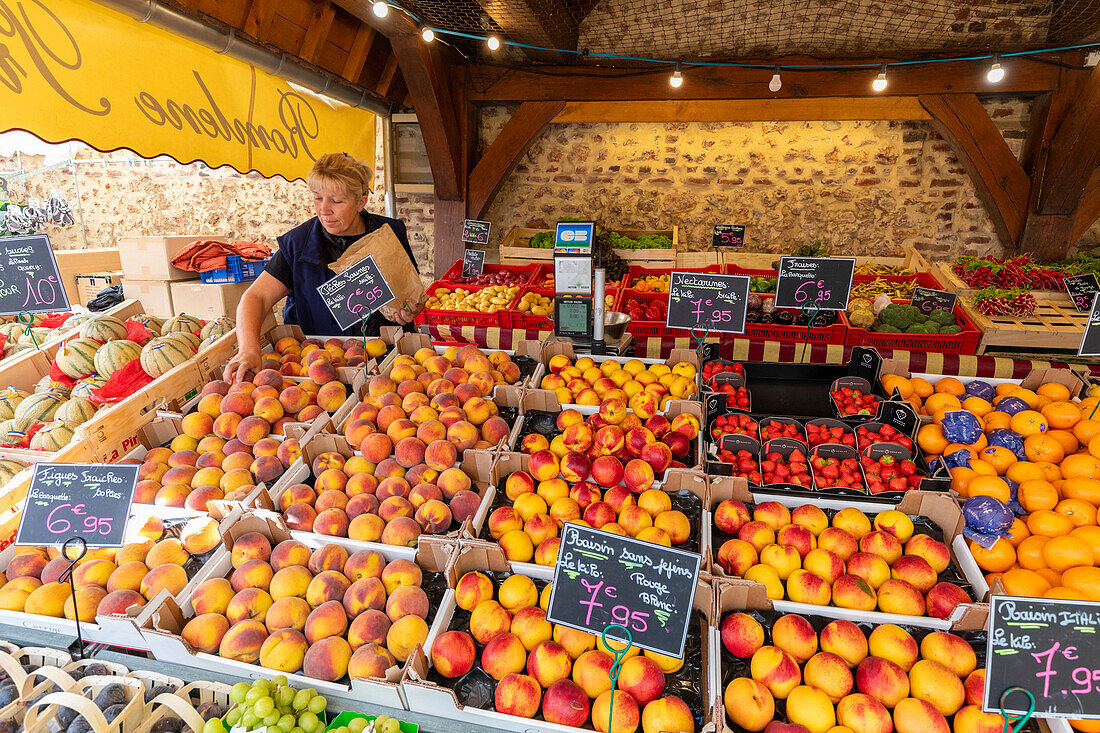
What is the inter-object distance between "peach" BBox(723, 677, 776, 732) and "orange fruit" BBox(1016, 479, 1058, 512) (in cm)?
122

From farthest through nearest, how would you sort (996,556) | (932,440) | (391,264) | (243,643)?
(391,264), (932,440), (996,556), (243,643)

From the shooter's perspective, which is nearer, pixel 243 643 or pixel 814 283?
pixel 243 643

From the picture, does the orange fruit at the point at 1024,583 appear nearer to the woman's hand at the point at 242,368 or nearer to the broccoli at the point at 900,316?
the broccoli at the point at 900,316

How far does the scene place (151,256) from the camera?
4.83 meters

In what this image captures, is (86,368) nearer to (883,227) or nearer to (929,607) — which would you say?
(929,607)

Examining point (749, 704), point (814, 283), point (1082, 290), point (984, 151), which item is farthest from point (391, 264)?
point (984, 151)

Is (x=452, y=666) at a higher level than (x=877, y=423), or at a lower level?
lower

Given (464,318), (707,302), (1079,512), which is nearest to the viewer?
(1079,512)

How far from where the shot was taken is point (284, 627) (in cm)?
134

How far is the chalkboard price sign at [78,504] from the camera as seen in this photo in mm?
1424

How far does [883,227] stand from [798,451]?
4.59 m

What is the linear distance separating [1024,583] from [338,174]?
3.00 meters

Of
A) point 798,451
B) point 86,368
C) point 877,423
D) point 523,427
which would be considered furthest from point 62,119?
point 877,423

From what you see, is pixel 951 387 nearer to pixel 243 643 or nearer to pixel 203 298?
pixel 243 643
